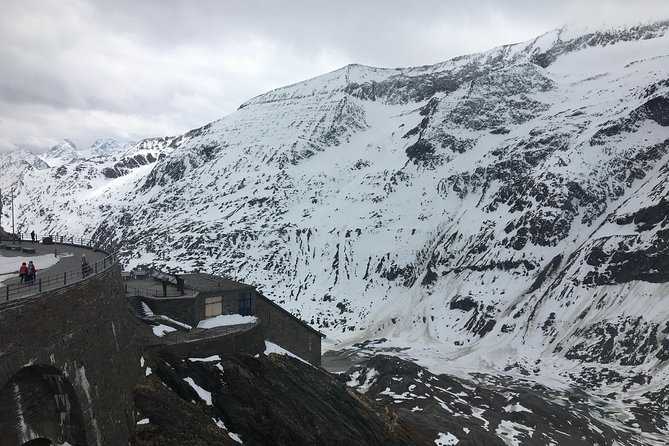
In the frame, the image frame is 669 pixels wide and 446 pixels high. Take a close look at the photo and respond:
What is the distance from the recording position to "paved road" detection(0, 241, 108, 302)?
661 inches

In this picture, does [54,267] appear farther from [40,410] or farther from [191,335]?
[40,410]

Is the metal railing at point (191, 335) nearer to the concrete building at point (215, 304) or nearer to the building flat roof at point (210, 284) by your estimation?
the concrete building at point (215, 304)

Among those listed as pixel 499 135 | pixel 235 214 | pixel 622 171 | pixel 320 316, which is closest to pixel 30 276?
pixel 320 316

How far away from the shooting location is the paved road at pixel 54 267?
1680 centimetres

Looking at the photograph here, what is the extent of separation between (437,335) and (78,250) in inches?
2931

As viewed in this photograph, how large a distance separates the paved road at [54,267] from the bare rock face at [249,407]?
5951mm

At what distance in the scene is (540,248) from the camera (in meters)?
98.8

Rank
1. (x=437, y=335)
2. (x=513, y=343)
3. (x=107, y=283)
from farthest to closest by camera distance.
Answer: (x=437, y=335) < (x=513, y=343) < (x=107, y=283)

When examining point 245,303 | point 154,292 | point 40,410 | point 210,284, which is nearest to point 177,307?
point 154,292

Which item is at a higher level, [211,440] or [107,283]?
[107,283]

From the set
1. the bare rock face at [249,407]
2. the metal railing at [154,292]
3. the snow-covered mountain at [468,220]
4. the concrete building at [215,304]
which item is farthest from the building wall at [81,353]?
the snow-covered mountain at [468,220]

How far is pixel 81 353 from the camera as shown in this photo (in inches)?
650

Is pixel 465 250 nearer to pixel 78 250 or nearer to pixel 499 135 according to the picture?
pixel 499 135

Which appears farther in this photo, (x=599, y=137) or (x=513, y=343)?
(x=599, y=137)
